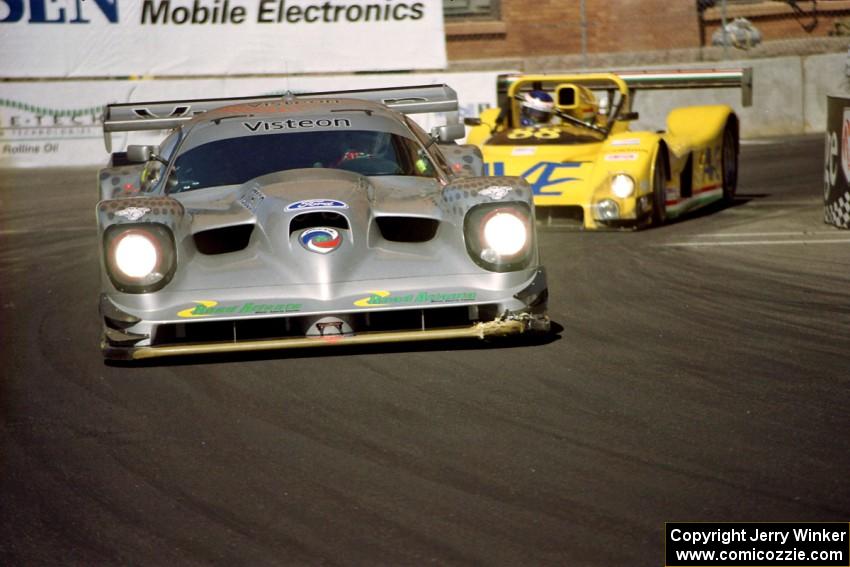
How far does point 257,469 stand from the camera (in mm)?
4473

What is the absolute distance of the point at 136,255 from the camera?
5859 millimetres

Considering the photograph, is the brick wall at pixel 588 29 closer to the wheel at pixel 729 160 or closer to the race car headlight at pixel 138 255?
the wheel at pixel 729 160

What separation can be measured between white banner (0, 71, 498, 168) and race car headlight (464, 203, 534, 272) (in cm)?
1232

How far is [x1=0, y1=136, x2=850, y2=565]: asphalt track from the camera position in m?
3.80

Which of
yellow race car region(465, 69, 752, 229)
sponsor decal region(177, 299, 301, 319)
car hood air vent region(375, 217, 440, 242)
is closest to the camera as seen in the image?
sponsor decal region(177, 299, 301, 319)

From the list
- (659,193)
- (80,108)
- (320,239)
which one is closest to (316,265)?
(320,239)

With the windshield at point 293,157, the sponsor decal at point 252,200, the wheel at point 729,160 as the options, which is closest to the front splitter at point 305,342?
the sponsor decal at point 252,200

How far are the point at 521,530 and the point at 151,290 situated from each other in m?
2.54

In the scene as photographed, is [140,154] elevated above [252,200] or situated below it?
above

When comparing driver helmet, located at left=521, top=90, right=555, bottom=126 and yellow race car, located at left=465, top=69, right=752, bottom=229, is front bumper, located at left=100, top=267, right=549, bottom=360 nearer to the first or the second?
yellow race car, located at left=465, top=69, right=752, bottom=229

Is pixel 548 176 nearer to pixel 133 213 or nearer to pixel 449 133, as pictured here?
pixel 449 133

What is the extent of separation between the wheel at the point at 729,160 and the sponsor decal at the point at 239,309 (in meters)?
7.28

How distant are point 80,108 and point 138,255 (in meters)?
13.4

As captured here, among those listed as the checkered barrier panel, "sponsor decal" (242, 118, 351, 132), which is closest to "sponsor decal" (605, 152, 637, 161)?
the checkered barrier panel
